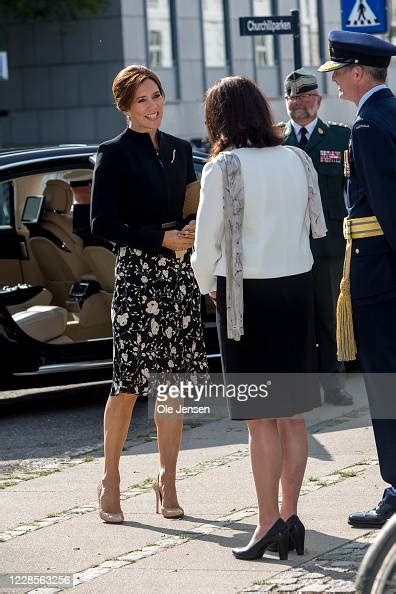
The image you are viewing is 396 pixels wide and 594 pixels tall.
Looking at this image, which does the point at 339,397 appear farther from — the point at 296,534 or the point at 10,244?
the point at 296,534

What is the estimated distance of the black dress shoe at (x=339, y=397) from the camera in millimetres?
8484

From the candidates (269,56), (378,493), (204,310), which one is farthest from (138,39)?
(378,493)

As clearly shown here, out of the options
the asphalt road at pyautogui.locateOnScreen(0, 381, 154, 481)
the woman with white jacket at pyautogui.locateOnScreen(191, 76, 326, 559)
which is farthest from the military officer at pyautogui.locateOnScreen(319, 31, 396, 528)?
the asphalt road at pyautogui.locateOnScreen(0, 381, 154, 481)

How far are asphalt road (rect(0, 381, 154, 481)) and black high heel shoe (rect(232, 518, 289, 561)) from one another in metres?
2.10

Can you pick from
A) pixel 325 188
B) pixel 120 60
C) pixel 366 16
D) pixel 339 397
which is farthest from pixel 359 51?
pixel 120 60

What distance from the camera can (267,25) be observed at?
12641 mm

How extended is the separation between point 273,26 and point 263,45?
27104mm

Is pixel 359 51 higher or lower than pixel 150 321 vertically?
higher

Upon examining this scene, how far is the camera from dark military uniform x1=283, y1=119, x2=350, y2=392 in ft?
27.3

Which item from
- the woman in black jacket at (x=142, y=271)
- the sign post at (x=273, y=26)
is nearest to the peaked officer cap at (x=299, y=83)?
the woman in black jacket at (x=142, y=271)

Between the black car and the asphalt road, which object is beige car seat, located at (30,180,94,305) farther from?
the asphalt road

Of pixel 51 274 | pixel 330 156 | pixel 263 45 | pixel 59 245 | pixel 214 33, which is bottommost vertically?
pixel 51 274

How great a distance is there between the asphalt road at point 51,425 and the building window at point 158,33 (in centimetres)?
2764

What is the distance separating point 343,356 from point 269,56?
3449 cm
